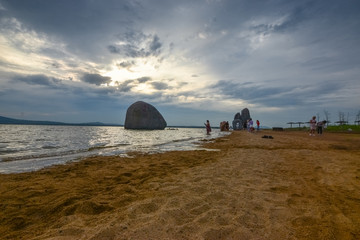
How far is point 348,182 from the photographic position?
13.2 feet

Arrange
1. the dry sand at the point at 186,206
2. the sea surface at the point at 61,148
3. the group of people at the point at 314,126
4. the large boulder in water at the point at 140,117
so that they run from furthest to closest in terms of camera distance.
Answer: the large boulder in water at the point at 140,117 → the group of people at the point at 314,126 → the sea surface at the point at 61,148 → the dry sand at the point at 186,206

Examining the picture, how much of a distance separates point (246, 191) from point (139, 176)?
3062mm

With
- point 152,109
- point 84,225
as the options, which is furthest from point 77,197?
point 152,109

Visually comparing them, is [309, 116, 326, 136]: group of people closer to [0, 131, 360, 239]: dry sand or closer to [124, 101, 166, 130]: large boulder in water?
[0, 131, 360, 239]: dry sand

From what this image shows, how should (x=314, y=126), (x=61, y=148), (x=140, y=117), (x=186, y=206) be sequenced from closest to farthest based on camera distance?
(x=186, y=206) < (x=61, y=148) < (x=314, y=126) < (x=140, y=117)

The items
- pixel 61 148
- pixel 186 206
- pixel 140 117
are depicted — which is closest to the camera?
pixel 186 206

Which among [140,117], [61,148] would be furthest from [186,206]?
[140,117]

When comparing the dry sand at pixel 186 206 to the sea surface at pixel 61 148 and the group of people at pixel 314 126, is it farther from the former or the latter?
the group of people at pixel 314 126

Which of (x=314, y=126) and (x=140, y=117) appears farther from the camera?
(x=140, y=117)

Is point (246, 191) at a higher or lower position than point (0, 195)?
higher

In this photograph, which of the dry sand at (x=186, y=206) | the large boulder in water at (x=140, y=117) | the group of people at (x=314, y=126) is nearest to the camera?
the dry sand at (x=186, y=206)

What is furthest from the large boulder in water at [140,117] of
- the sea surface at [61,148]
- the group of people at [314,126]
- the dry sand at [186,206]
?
the dry sand at [186,206]

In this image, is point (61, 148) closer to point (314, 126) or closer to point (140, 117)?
point (314, 126)

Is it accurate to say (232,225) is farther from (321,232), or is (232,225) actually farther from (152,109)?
(152,109)
